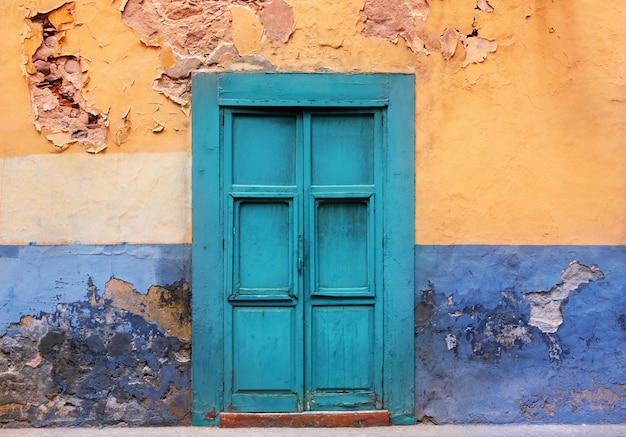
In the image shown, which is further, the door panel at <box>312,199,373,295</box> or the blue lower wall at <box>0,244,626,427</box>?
the door panel at <box>312,199,373,295</box>

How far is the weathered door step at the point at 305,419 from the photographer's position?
4.54 meters

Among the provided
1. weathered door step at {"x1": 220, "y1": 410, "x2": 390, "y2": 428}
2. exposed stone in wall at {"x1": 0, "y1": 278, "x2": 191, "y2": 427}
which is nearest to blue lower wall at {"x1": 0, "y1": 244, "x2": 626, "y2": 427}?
exposed stone in wall at {"x1": 0, "y1": 278, "x2": 191, "y2": 427}

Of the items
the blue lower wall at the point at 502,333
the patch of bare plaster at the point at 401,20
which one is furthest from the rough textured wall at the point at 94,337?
the patch of bare plaster at the point at 401,20

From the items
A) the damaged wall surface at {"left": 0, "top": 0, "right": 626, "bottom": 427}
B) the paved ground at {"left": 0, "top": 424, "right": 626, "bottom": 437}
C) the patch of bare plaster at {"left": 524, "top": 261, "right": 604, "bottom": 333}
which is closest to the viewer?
the paved ground at {"left": 0, "top": 424, "right": 626, "bottom": 437}

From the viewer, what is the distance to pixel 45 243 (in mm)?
4551

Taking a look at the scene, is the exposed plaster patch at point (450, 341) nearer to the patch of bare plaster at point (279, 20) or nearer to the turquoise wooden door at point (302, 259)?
the turquoise wooden door at point (302, 259)

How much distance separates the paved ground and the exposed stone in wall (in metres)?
0.07

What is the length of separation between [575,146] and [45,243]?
337 cm

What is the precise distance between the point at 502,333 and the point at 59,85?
3.18 meters

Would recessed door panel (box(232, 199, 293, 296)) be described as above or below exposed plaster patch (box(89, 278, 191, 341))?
above

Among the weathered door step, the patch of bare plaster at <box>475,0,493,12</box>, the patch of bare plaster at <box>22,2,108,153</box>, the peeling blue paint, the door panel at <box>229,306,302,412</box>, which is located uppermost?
the patch of bare plaster at <box>475,0,493,12</box>

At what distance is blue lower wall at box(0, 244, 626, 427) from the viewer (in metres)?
4.54

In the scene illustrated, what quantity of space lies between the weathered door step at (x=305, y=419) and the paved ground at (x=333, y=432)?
4 cm

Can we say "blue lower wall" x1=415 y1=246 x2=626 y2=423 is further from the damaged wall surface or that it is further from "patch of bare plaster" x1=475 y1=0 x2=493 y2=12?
"patch of bare plaster" x1=475 y1=0 x2=493 y2=12
